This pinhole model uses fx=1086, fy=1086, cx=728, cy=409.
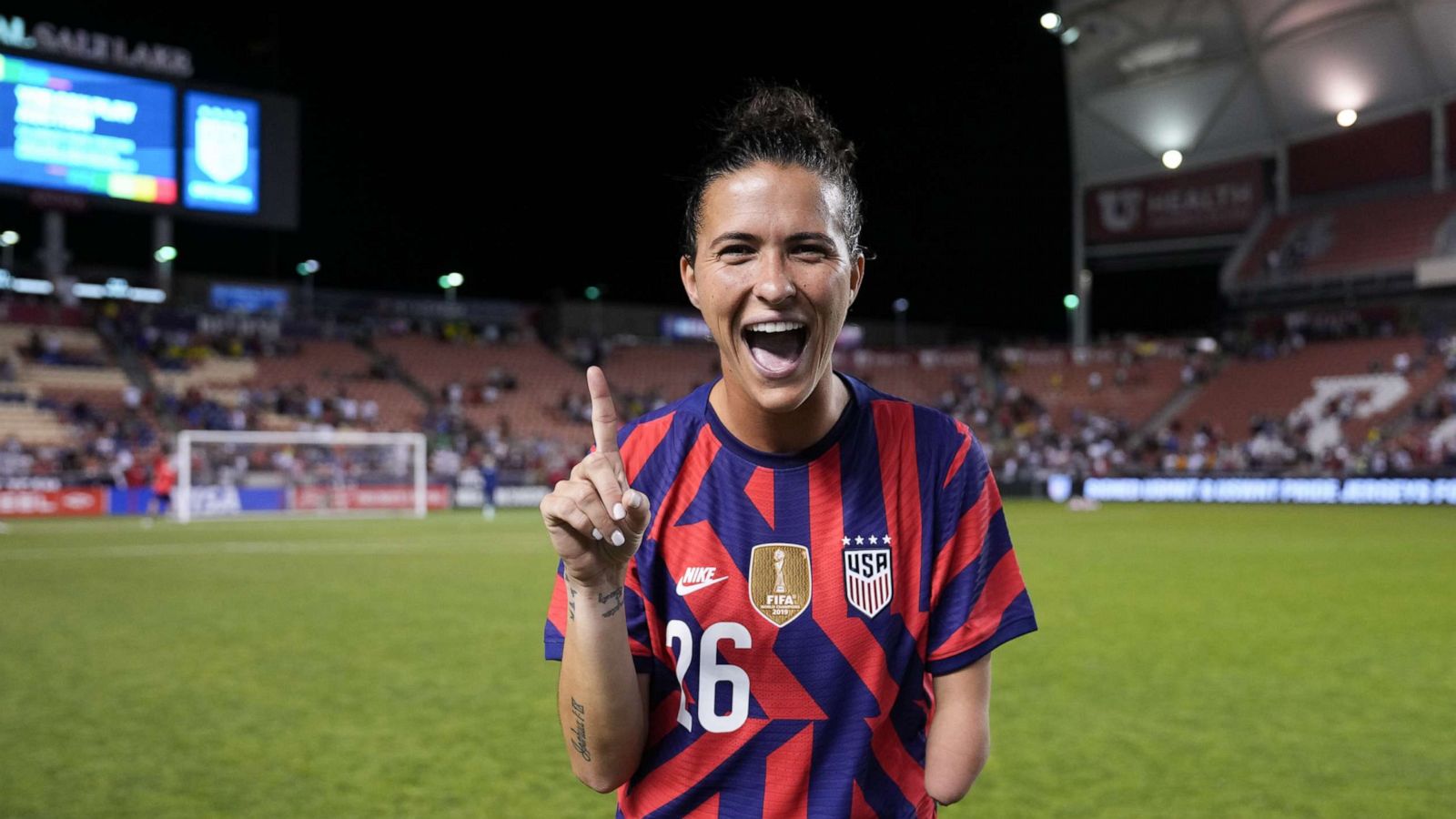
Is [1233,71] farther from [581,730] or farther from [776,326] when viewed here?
[581,730]

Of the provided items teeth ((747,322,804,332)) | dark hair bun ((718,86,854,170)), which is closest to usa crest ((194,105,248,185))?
dark hair bun ((718,86,854,170))

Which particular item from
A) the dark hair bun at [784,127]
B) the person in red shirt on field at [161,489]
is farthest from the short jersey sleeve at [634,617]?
the person in red shirt on field at [161,489]

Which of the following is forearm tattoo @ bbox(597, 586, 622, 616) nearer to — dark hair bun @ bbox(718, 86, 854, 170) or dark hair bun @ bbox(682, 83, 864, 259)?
dark hair bun @ bbox(682, 83, 864, 259)

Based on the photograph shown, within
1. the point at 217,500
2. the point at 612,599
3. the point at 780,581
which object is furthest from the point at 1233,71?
the point at 612,599

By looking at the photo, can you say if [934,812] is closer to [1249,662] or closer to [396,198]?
[1249,662]

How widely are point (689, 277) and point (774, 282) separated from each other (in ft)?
1.14

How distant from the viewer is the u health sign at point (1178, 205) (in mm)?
46281

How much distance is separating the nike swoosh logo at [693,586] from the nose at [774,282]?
21.4 inches

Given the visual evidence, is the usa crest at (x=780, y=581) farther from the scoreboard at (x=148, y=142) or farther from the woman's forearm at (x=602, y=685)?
the scoreboard at (x=148, y=142)

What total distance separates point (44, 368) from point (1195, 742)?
118ft

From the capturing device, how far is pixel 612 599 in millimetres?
1970

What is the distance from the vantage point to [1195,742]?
5.55 metres

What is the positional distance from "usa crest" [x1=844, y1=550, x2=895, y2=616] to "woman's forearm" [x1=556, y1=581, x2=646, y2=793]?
44 cm

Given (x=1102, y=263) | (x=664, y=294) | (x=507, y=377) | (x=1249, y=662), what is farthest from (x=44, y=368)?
(x=1102, y=263)
